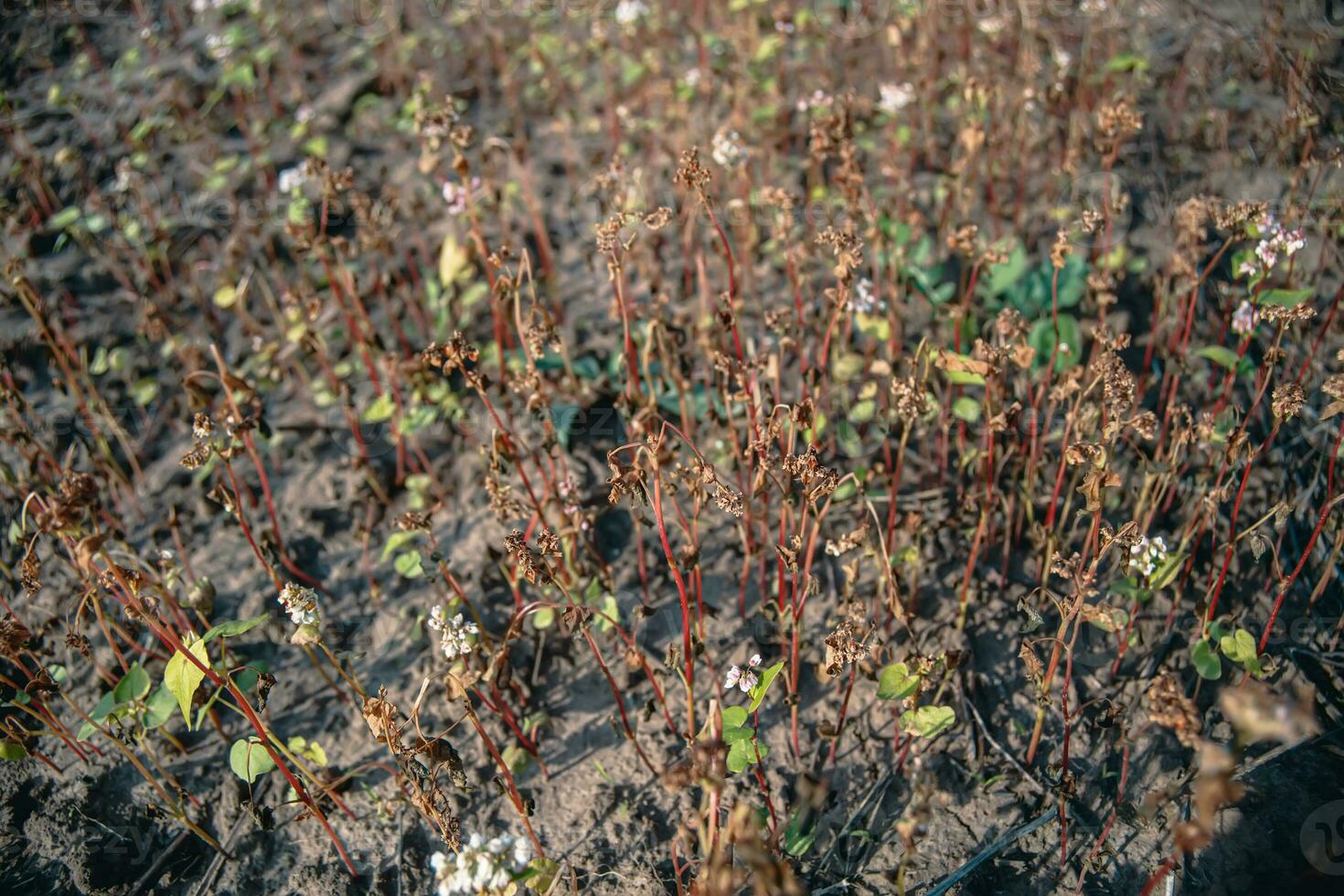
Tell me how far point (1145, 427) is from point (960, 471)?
78 centimetres

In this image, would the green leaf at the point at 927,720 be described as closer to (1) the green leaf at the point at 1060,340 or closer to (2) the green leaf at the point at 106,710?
(1) the green leaf at the point at 1060,340

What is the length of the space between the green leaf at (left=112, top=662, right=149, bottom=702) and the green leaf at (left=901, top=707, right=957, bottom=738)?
7.57 ft

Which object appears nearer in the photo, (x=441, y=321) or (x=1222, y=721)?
(x=1222, y=721)

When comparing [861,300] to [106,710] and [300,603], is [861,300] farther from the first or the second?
[106,710]

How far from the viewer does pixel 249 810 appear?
99.0 inches

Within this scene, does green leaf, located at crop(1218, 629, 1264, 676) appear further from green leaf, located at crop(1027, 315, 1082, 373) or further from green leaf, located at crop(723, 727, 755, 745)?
green leaf, located at crop(723, 727, 755, 745)

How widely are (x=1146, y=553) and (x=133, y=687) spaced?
308 cm

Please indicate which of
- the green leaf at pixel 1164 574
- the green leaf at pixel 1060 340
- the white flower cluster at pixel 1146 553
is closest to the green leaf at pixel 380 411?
the green leaf at pixel 1060 340

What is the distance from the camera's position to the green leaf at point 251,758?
242 cm

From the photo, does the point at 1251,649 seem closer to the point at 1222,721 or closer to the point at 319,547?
the point at 1222,721

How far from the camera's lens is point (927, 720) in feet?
8.16

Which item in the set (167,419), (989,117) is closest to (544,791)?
(167,419)

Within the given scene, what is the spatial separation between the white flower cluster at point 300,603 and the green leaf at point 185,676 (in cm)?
22

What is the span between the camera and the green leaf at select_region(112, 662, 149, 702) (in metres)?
2.64
